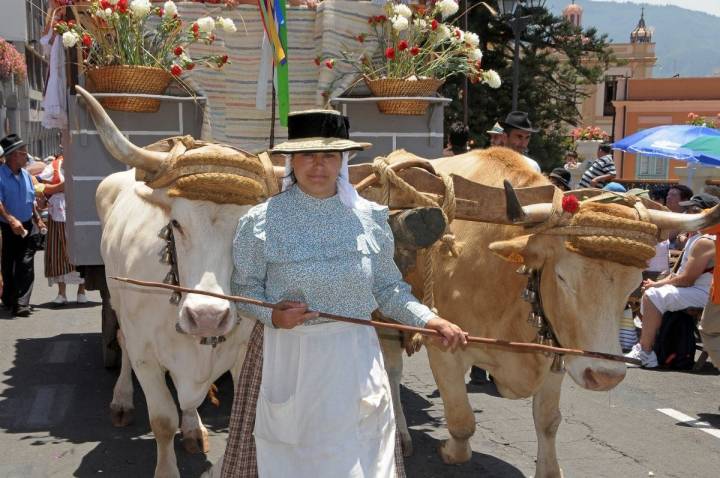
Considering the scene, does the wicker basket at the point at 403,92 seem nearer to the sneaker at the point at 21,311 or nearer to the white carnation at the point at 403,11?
the white carnation at the point at 403,11

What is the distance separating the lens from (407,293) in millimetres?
3568

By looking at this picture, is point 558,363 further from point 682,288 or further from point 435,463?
point 682,288

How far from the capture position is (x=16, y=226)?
10.6 m

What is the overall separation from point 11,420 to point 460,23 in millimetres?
18438

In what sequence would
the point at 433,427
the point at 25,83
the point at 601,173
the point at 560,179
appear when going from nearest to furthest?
the point at 433,427 → the point at 560,179 → the point at 601,173 → the point at 25,83

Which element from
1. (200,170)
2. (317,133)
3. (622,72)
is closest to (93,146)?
(200,170)

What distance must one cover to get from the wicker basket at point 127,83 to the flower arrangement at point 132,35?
0.14 metres

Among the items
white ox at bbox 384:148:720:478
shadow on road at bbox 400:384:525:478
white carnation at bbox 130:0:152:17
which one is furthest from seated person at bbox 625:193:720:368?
white carnation at bbox 130:0:152:17

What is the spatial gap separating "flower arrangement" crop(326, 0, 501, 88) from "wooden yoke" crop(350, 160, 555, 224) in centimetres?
166

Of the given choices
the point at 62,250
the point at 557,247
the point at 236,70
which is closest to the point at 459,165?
the point at 557,247

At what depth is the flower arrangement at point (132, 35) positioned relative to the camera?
5918 millimetres

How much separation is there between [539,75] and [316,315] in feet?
77.2

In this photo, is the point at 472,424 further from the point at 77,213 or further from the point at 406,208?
the point at 77,213

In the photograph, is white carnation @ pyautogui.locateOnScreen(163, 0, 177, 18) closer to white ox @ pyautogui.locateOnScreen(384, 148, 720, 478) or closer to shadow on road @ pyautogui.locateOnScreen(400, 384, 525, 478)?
white ox @ pyautogui.locateOnScreen(384, 148, 720, 478)
